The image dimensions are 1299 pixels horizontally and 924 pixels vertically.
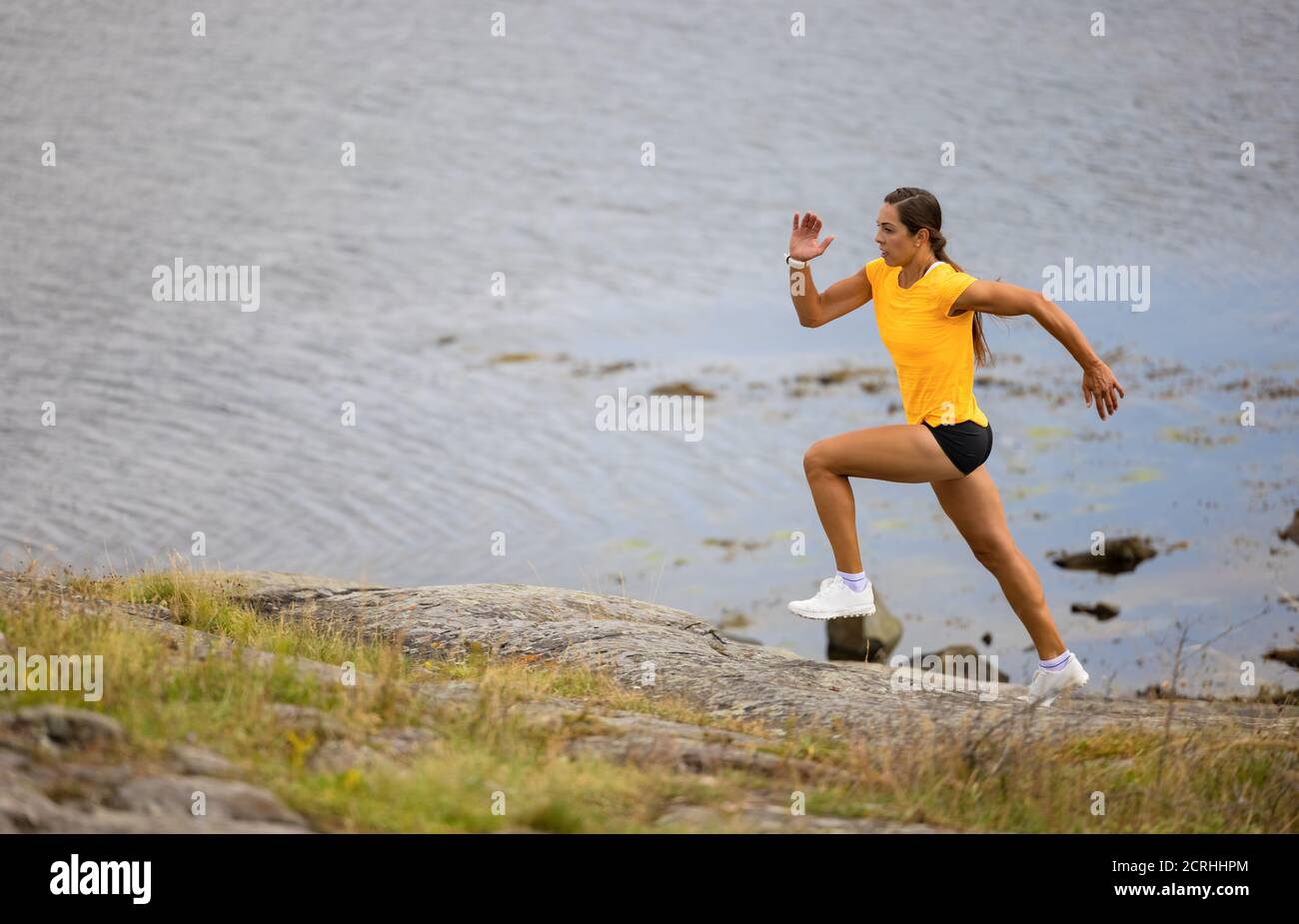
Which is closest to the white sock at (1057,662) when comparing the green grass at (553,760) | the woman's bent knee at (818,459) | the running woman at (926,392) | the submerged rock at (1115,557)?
the running woman at (926,392)

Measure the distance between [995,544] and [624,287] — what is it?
29.9 meters

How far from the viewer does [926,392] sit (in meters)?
7.86

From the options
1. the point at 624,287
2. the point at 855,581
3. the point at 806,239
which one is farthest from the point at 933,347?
the point at 624,287

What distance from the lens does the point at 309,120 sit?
47.2 m

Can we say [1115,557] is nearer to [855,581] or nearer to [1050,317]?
[855,581]

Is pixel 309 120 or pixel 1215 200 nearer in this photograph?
pixel 1215 200

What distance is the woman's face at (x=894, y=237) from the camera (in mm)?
7770

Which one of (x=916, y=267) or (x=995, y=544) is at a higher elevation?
(x=916, y=267)

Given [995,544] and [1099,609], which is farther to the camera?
[1099,609]

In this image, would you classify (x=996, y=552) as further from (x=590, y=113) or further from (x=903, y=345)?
(x=590, y=113)

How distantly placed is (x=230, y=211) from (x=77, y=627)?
3634 cm

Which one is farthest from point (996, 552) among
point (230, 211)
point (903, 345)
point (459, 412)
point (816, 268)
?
point (230, 211)

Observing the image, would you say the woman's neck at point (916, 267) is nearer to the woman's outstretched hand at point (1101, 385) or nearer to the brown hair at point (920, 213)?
the brown hair at point (920, 213)

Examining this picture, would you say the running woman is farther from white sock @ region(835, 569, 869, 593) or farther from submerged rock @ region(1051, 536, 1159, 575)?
submerged rock @ region(1051, 536, 1159, 575)
